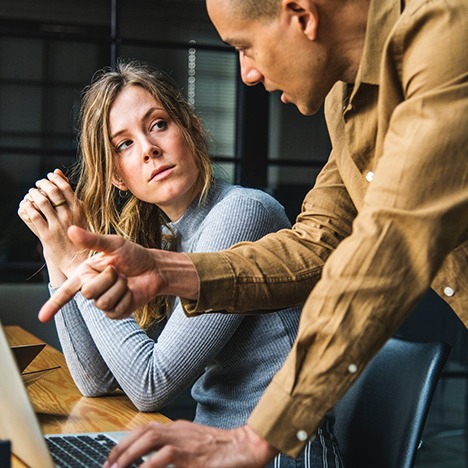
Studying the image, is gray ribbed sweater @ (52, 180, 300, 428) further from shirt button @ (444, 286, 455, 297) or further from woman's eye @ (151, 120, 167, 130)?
shirt button @ (444, 286, 455, 297)

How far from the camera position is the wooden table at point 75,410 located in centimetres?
157

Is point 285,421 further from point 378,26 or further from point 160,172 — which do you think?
point 160,172

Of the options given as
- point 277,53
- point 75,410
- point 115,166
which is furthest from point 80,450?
point 115,166

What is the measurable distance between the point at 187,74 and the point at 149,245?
2222 mm

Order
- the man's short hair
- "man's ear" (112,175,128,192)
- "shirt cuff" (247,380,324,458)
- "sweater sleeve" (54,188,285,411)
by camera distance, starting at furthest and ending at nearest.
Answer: "man's ear" (112,175,128,192) → "sweater sleeve" (54,188,285,411) → the man's short hair → "shirt cuff" (247,380,324,458)

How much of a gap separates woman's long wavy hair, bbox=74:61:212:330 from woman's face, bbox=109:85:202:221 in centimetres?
2

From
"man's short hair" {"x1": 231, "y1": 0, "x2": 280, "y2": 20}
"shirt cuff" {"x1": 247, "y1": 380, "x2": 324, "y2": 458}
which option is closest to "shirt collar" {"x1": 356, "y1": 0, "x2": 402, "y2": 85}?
"man's short hair" {"x1": 231, "y1": 0, "x2": 280, "y2": 20}

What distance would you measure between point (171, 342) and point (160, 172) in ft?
1.41

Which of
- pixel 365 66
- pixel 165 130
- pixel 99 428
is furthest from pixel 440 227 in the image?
pixel 165 130

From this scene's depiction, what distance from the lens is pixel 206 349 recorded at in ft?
5.52

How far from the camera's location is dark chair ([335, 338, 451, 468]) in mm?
1556

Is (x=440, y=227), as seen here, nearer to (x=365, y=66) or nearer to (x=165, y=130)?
(x=365, y=66)

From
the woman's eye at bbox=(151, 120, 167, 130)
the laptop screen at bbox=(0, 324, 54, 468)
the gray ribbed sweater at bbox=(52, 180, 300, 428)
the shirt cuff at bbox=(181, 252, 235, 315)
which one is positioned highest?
the woman's eye at bbox=(151, 120, 167, 130)

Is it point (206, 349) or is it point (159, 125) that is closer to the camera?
point (206, 349)
